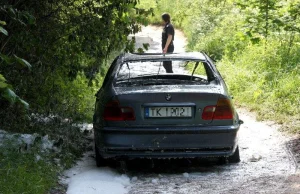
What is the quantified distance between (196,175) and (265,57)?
760cm

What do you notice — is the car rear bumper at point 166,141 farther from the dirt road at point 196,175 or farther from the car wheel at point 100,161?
the car wheel at point 100,161

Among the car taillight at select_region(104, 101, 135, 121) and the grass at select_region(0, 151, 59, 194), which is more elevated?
the car taillight at select_region(104, 101, 135, 121)

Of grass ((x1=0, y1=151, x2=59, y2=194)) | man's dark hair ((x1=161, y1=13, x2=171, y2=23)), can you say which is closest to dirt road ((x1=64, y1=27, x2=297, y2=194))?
grass ((x1=0, y1=151, x2=59, y2=194))

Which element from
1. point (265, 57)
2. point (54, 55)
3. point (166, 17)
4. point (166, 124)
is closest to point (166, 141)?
point (166, 124)

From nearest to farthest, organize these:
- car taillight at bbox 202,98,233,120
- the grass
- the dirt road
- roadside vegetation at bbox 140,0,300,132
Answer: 1. the grass
2. the dirt road
3. car taillight at bbox 202,98,233,120
4. roadside vegetation at bbox 140,0,300,132

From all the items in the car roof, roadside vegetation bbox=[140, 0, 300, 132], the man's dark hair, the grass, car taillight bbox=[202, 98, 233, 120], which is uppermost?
the car roof

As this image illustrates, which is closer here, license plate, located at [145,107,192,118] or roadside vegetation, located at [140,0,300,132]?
license plate, located at [145,107,192,118]

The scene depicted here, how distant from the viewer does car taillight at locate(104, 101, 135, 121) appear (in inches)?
244

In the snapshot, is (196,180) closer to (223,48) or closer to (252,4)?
(252,4)

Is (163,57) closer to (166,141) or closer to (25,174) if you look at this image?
(166,141)

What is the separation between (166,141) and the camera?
6.15 metres

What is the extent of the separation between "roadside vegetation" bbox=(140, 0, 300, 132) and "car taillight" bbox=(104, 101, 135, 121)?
3586 mm

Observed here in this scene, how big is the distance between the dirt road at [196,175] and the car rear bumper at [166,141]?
0.31 metres

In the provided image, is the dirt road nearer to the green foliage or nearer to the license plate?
the license plate
